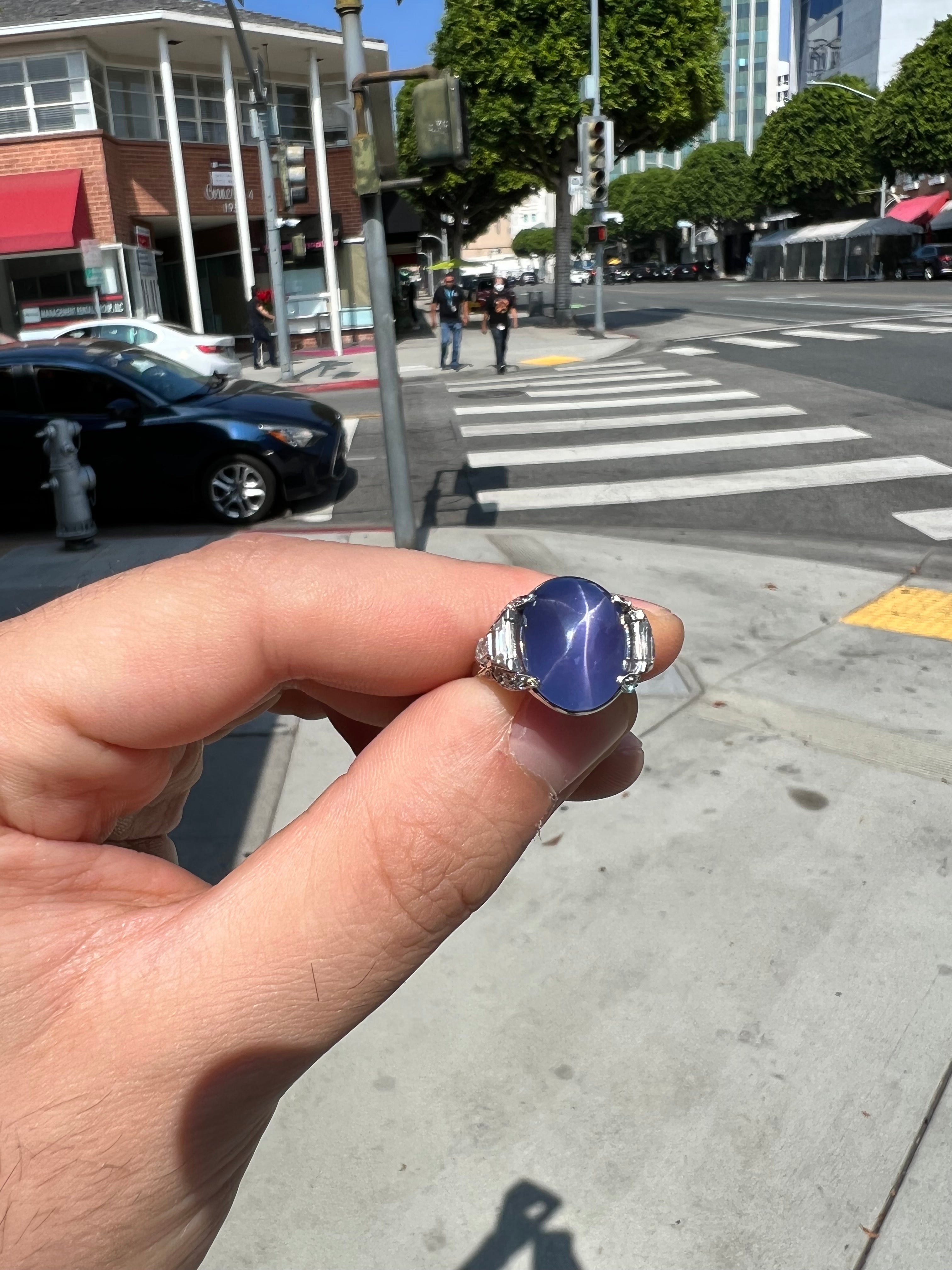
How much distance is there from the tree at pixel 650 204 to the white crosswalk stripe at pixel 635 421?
266ft

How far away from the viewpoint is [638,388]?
49.2 feet

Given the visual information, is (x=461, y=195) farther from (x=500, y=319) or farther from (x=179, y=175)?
(x=500, y=319)

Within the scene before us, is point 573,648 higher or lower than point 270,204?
lower

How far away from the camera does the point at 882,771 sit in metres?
4.23

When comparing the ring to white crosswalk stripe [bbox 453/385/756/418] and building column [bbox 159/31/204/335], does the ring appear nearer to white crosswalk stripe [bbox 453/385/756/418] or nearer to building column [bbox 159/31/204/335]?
white crosswalk stripe [bbox 453/385/756/418]

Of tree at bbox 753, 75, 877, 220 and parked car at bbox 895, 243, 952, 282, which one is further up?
tree at bbox 753, 75, 877, 220

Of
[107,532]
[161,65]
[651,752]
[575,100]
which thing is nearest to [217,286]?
[161,65]

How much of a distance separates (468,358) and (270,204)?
543cm

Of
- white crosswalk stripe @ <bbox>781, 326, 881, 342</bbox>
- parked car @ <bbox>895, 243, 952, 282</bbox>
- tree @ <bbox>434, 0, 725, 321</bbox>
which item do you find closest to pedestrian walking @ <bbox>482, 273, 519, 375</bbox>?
white crosswalk stripe @ <bbox>781, 326, 881, 342</bbox>

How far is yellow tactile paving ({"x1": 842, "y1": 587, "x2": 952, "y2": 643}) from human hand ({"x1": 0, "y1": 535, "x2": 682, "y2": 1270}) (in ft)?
17.0

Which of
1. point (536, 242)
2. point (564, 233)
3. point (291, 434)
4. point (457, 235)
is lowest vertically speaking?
point (291, 434)

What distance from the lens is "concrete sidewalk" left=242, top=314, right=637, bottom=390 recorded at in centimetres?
2039

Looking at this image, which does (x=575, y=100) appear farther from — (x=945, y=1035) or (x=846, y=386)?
(x=945, y=1035)

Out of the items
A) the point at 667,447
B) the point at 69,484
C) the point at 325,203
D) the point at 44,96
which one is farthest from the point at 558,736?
the point at 44,96
